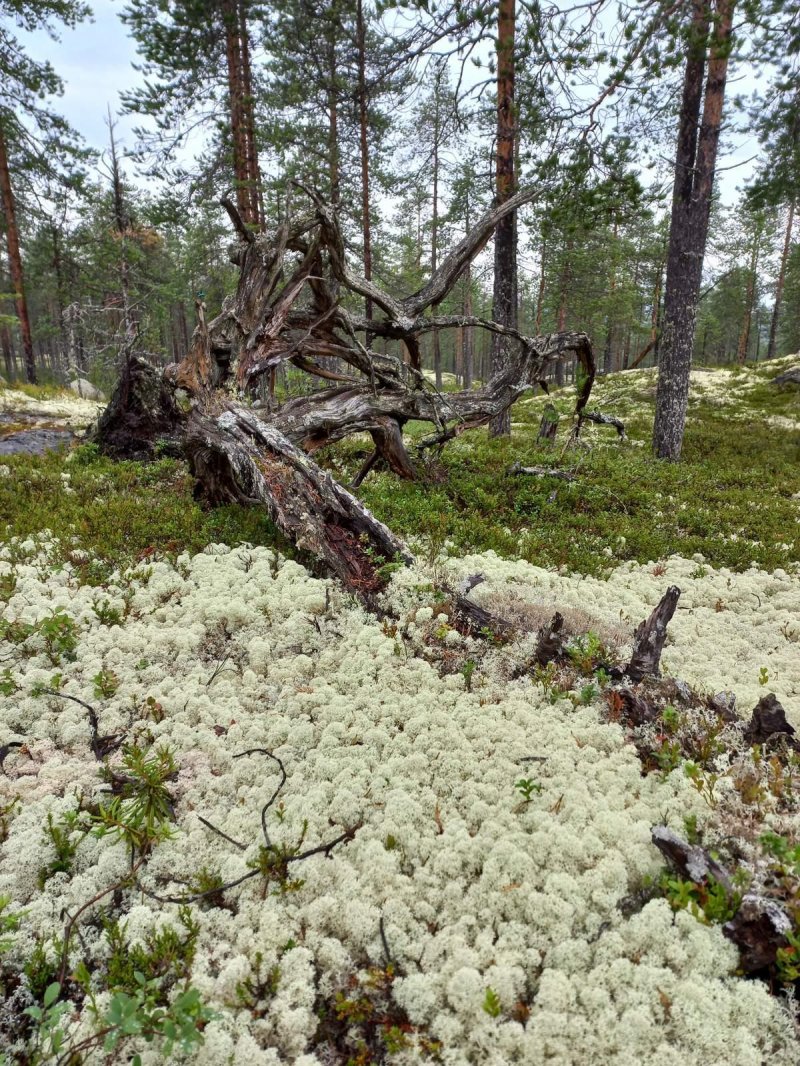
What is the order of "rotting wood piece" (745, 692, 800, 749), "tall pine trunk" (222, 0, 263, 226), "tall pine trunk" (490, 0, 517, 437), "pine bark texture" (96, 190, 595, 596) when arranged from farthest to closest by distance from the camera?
"tall pine trunk" (222, 0, 263, 226), "tall pine trunk" (490, 0, 517, 437), "pine bark texture" (96, 190, 595, 596), "rotting wood piece" (745, 692, 800, 749)

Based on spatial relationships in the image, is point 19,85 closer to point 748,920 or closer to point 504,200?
point 504,200

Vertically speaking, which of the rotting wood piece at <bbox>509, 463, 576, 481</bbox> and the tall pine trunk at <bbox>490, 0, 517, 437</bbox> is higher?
the tall pine trunk at <bbox>490, 0, 517, 437</bbox>

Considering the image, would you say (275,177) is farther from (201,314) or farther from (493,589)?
(493,589)

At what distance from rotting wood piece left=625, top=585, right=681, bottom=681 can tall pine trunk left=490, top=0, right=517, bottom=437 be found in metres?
9.79

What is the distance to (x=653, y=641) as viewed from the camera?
4262 millimetres

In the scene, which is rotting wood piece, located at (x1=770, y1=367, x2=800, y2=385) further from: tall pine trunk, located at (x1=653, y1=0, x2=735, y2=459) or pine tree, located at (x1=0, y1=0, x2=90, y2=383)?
pine tree, located at (x1=0, y1=0, x2=90, y2=383)

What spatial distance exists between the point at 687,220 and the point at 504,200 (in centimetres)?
385

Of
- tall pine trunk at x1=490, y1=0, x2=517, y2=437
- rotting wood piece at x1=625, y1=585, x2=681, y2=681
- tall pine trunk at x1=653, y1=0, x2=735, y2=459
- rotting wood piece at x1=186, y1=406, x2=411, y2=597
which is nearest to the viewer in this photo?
Result: rotting wood piece at x1=625, y1=585, x2=681, y2=681

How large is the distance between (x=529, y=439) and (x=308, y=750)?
40.7ft

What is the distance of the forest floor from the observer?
87.7 inches

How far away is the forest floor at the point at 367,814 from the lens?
87.7 inches

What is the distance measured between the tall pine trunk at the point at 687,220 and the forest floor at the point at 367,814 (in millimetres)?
7241

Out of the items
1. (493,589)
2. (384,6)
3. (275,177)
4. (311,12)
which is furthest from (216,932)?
(275,177)

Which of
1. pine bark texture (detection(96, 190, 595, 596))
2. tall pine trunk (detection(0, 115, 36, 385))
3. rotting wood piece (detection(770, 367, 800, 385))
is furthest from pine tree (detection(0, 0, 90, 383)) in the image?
rotting wood piece (detection(770, 367, 800, 385))
